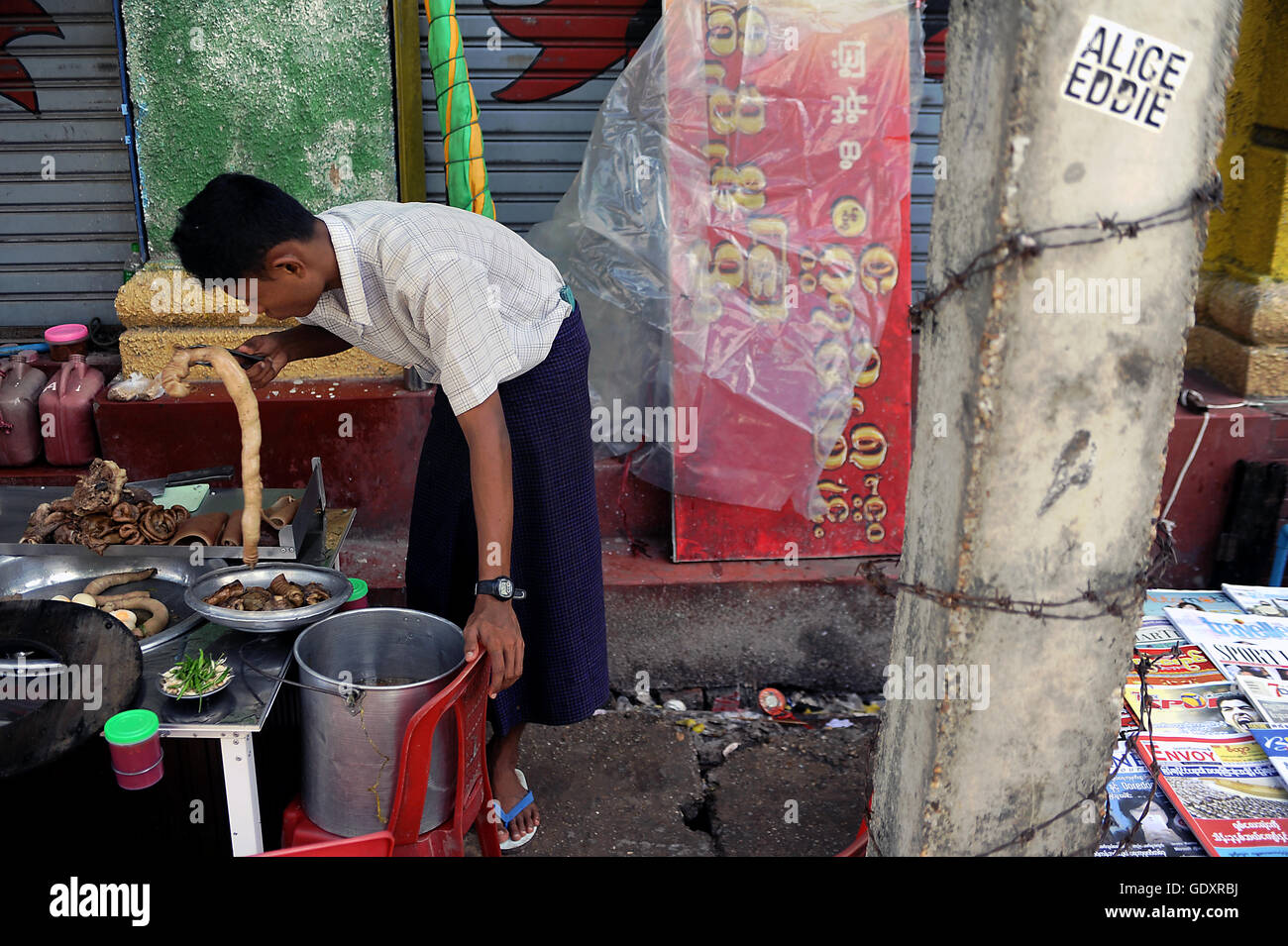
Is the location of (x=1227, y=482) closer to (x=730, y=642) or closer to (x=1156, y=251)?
(x=730, y=642)

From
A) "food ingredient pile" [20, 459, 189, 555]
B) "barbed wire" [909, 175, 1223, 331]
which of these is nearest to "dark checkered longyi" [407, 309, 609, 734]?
"food ingredient pile" [20, 459, 189, 555]

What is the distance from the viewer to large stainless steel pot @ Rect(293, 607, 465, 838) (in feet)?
7.67

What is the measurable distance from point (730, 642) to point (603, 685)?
43.7 inches

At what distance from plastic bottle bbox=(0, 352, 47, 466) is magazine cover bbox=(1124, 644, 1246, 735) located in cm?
391

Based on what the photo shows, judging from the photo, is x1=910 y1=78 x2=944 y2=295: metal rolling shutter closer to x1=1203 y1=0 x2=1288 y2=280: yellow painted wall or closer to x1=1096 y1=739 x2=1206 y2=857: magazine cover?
x1=1203 y1=0 x2=1288 y2=280: yellow painted wall

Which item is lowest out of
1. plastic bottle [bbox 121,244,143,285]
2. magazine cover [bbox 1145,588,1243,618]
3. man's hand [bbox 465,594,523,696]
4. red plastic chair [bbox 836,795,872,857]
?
red plastic chair [bbox 836,795,872,857]

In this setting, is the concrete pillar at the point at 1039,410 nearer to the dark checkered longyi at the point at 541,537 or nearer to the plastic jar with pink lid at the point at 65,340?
the dark checkered longyi at the point at 541,537

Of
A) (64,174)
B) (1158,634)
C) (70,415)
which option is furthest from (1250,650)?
(64,174)

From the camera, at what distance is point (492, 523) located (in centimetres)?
232

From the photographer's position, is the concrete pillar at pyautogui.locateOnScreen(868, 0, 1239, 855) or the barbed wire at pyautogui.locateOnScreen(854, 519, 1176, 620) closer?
the concrete pillar at pyautogui.locateOnScreen(868, 0, 1239, 855)

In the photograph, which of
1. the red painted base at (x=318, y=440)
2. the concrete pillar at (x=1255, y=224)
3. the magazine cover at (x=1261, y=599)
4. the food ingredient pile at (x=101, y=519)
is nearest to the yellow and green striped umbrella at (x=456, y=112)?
the red painted base at (x=318, y=440)

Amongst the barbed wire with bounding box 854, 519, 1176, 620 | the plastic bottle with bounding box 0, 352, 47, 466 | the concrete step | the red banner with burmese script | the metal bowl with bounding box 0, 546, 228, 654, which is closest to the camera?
the barbed wire with bounding box 854, 519, 1176, 620

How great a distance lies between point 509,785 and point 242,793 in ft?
3.62

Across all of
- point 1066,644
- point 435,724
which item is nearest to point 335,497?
point 435,724
